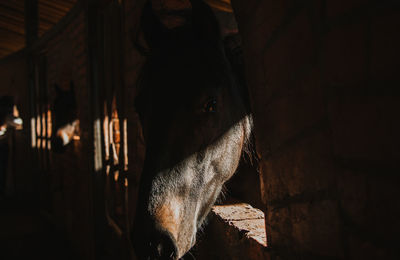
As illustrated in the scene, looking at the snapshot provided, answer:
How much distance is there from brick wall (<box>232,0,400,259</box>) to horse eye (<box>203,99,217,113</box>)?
34cm

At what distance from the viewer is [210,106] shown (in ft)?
3.77

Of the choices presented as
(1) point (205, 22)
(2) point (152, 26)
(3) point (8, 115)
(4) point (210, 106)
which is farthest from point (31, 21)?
(4) point (210, 106)

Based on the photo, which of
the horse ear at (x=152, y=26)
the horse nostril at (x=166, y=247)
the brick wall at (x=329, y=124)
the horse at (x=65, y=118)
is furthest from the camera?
the horse at (x=65, y=118)

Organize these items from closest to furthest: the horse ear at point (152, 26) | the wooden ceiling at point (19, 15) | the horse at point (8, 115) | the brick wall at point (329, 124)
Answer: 1. the brick wall at point (329, 124)
2. the horse ear at point (152, 26)
3. the horse at point (8, 115)
4. the wooden ceiling at point (19, 15)

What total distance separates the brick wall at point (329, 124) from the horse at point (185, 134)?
14.1 inches

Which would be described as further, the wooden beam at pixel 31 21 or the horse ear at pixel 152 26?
the wooden beam at pixel 31 21

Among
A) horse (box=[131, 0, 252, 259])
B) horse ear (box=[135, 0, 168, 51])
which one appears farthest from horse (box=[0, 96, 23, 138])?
horse (box=[131, 0, 252, 259])

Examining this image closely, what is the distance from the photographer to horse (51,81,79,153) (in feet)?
13.4

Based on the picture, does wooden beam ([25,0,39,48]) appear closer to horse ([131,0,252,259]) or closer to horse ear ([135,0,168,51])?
horse ear ([135,0,168,51])

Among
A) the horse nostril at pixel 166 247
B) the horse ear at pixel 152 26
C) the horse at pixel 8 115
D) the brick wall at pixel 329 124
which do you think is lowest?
the horse nostril at pixel 166 247

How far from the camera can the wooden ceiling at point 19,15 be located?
22.3 feet

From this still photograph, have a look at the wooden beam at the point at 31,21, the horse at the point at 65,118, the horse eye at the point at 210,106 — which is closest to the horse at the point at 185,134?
the horse eye at the point at 210,106

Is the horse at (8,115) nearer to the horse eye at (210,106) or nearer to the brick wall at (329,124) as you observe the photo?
the horse eye at (210,106)

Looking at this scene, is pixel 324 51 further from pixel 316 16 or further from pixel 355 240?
pixel 355 240
